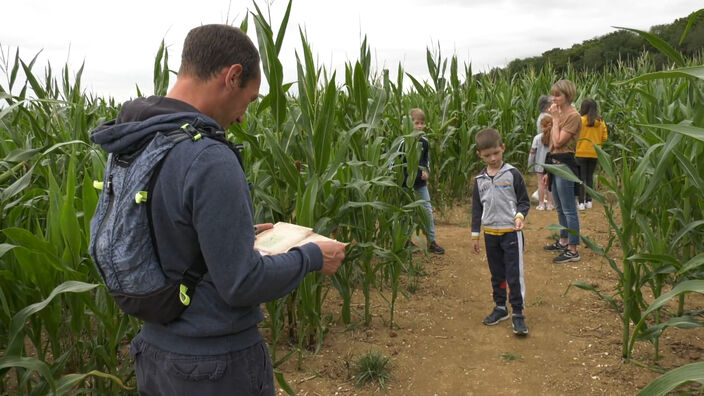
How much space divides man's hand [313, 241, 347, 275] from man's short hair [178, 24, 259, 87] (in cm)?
50

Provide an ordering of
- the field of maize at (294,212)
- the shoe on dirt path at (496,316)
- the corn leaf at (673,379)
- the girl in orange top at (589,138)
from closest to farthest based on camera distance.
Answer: the corn leaf at (673,379) < the field of maize at (294,212) < the shoe on dirt path at (496,316) < the girl in orange top at (589,138)

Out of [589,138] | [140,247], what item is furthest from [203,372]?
[589,138]

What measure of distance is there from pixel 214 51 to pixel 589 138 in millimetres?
5602

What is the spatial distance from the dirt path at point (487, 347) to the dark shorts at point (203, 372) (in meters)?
1.54


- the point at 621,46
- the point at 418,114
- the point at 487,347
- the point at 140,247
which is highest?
the point at 621,46

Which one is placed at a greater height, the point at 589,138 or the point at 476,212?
the point at 589,138

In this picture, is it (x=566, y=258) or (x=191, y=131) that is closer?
(x=191, y=131)

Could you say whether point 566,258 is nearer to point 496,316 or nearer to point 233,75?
point 496,316

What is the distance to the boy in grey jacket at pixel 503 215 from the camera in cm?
361

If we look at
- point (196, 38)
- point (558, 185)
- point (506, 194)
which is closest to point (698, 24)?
point (558, 185)

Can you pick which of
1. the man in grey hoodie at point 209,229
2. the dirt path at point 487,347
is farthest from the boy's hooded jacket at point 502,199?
the man in grey hoodie at point 209,229

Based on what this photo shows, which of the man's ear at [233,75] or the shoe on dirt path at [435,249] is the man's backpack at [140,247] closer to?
the man's ear at [233,75]

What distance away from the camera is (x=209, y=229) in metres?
1.21

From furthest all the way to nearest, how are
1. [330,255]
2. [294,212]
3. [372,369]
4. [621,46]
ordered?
1. [621,46]
2. [294,212]
3. [372,369]
4. [330,255]
